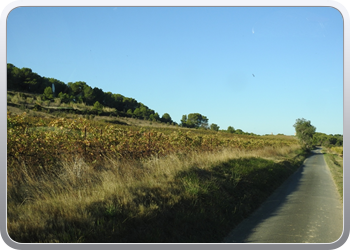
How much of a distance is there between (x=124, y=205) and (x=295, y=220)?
4.19 meters

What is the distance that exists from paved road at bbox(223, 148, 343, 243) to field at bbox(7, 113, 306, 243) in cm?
36

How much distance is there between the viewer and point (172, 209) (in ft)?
19.6

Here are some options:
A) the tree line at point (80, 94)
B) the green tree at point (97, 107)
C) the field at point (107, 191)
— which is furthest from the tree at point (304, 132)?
the field at point (107, 191)

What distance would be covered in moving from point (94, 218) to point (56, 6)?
3.35 meters

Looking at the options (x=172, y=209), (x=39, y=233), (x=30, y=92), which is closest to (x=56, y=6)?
(x=39, y=233)

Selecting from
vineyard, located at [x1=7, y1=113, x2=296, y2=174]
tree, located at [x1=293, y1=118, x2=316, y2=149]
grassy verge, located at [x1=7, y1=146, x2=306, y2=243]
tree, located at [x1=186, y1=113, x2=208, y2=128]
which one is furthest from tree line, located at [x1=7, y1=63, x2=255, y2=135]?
tree, located at [x1=293, y1=118, x2=316, y2=149]

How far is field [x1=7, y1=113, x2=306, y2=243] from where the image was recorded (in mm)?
4609

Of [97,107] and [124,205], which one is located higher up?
[97,107]

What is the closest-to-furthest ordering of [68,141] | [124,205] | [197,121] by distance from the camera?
[124,205] < [68,141] < [197,121]

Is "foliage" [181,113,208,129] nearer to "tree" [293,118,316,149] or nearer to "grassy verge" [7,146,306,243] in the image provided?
"grassy verge" [7,146,306,243]

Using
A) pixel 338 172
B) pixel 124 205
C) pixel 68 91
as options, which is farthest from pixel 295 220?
pixel 338 172

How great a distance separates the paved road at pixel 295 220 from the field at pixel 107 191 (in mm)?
357

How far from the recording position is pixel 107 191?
19.2 feet

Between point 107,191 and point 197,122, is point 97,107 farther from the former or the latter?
point 107,191
